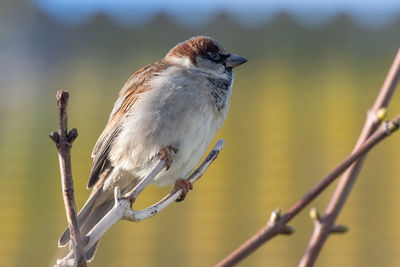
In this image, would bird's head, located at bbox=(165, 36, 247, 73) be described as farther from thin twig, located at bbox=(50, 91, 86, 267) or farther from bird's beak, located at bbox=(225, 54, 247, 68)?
thin twig, located at bbox=(50, 91, 86, 267)

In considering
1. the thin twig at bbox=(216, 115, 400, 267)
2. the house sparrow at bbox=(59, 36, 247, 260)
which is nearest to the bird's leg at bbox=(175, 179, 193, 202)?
the house sparrow at bbox=(59, 36, 247, 260)

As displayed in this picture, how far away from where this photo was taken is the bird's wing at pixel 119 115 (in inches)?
86.7

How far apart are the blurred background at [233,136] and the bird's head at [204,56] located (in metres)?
1.13

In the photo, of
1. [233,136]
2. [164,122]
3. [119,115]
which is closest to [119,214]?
[164,122]

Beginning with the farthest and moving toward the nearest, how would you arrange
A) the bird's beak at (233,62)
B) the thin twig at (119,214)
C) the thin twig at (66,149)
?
the bird's beak at (233,62), the thin twig at (119,214), the thin twig at (66,149)

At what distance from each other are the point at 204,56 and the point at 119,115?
33cm

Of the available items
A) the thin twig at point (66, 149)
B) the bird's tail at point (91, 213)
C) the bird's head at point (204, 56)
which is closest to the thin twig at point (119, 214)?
the thin twig at point (66, 149)

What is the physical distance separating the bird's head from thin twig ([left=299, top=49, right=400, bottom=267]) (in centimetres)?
138

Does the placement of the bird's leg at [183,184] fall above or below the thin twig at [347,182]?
below

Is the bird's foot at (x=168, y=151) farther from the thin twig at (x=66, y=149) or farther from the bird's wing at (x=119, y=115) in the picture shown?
the thin twig at (x=66, y=149)

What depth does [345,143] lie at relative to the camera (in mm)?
3516

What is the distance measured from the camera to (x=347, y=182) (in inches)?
32.5

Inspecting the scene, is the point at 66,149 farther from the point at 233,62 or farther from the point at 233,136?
the point at 233,136

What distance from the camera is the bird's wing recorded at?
7.23 ft
